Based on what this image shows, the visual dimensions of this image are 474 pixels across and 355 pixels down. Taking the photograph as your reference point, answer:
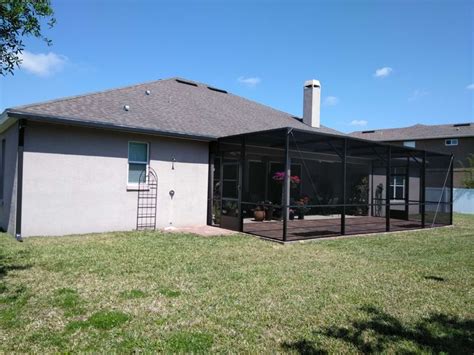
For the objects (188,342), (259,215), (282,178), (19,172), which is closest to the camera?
(188,342)

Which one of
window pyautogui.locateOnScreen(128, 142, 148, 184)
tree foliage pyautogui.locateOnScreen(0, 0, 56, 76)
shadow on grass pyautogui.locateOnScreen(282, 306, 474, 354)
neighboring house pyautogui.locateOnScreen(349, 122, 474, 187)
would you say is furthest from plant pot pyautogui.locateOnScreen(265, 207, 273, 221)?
neighboring house pyautogui.locateOnScreen(349, 122, 474, 187)

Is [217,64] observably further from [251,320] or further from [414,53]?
[251,320]

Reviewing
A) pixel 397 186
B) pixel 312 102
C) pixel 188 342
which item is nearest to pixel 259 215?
pixel 312 102

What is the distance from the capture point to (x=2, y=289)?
4.74 m

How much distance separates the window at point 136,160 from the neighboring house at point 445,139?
1051 inches

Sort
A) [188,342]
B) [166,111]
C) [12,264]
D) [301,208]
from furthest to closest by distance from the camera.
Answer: [301,208], [166,111], [12,264], [188,342]

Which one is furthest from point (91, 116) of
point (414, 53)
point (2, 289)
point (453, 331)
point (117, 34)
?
point (414, 53)

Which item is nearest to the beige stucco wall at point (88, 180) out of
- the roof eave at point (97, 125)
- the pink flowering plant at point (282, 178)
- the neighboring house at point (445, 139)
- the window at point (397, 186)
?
the roof eave at point (97, 125)

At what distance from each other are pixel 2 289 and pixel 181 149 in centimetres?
730

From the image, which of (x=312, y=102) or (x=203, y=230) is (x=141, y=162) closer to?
(x=203, y=230)

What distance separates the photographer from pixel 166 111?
12.3m

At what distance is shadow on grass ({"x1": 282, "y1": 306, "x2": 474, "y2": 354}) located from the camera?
344 centimetres

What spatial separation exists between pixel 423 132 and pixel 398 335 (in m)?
34.3

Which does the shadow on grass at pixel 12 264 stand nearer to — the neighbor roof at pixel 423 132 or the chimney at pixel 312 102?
the chimney at pixel 312 102
